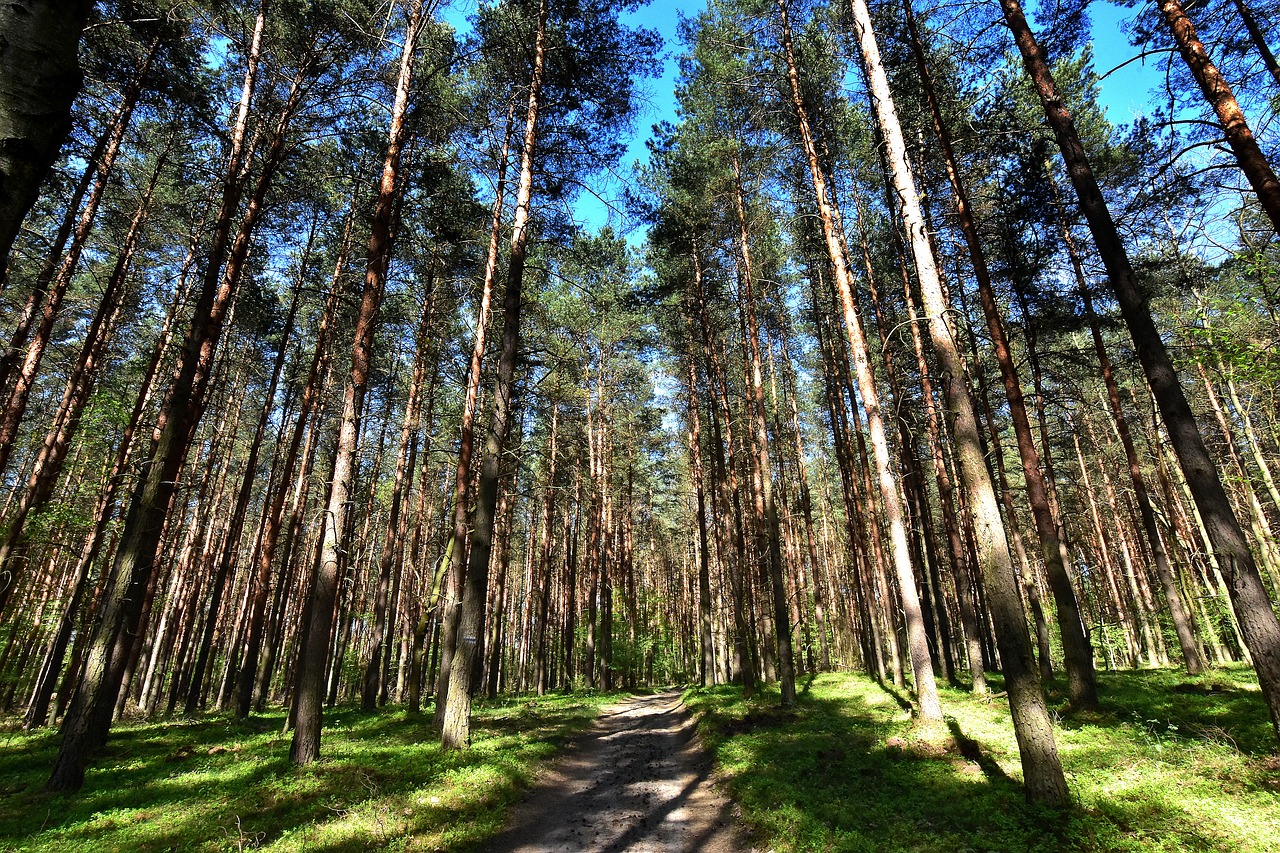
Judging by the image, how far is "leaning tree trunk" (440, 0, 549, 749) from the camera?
9.48m

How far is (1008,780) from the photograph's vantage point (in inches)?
268

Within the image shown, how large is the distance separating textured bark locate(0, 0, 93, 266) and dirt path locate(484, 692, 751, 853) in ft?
25.6

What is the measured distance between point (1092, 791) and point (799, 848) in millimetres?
3633

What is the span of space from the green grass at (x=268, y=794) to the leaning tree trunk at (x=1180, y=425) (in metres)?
9.60

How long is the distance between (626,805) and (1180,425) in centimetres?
968

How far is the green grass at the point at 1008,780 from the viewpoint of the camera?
525cm

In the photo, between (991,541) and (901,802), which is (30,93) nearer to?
(991,541)

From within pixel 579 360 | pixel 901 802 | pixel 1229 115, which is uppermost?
pixel 579 360

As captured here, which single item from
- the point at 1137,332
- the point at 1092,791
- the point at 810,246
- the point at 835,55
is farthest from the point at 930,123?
the point at 1092,791

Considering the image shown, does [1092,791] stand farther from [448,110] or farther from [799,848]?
[448,110]

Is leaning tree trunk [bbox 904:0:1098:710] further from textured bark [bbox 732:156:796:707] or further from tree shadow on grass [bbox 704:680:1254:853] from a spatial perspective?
textured bark [bbox 732:156:796:707]

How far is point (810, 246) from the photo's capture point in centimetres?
1714

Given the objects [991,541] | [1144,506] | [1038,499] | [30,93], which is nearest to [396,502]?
[991,541]

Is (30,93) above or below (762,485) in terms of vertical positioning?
below
